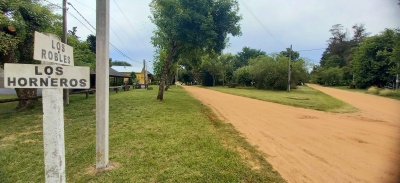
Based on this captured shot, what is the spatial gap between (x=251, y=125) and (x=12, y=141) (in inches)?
249

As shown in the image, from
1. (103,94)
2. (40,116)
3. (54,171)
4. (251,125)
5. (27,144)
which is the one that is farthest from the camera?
(40,116)

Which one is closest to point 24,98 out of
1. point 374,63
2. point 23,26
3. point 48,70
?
point 23,26

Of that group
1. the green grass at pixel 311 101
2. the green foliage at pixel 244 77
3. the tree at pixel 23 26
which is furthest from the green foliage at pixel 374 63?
the tree at pixel 23 26

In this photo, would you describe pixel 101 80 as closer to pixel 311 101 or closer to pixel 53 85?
pixel 53 85

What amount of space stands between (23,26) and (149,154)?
9141mm

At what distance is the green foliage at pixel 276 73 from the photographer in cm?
2980

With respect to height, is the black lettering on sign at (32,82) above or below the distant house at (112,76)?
below

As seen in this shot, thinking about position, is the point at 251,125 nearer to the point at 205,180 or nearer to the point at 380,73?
the point at 205,180

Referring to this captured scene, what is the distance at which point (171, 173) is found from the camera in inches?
138

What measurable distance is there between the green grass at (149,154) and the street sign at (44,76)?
165 cm

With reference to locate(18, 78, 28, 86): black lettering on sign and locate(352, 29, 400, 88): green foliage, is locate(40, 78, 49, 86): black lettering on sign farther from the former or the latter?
locate(352, 29, 400, 88): green foliage

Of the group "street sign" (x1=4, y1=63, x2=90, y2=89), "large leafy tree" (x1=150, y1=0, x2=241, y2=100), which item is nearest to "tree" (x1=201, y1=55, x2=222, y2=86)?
"large leafy tree" (x1=150, y1=0, x2=241, y2=100)

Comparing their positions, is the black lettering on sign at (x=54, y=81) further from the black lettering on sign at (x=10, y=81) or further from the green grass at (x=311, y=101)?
the green grass at (x=311, y=101)

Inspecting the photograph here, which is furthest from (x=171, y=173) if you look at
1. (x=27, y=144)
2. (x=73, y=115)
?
(x=73, y=115)
